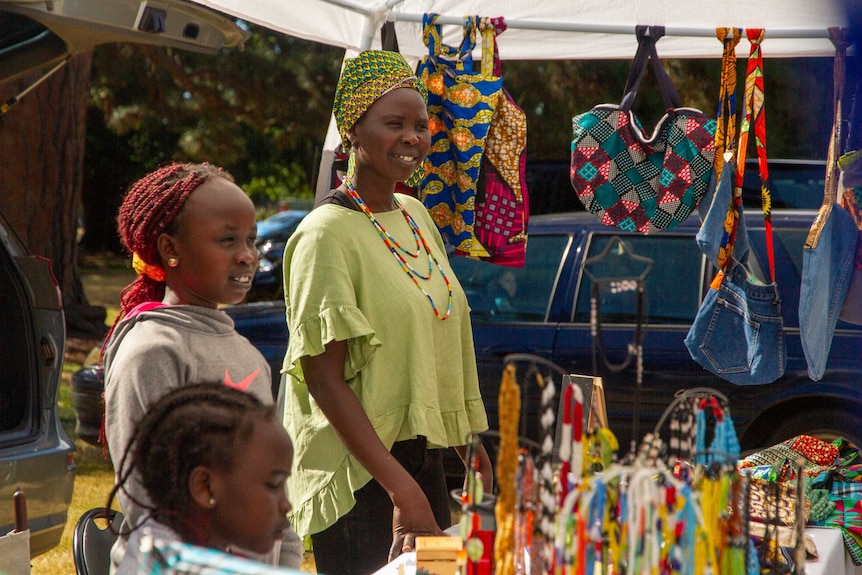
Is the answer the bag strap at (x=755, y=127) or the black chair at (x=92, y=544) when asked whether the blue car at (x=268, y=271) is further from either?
the black chair at (x=92, y=544)

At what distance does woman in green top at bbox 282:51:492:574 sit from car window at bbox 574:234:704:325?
8.63 ft

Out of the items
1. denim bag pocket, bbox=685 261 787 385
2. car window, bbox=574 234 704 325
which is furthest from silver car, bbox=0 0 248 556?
denim bag pocket, bbox=685 261 787 385

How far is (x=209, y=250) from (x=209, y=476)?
548 millimetres

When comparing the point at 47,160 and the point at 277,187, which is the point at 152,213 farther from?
the point at 277,187

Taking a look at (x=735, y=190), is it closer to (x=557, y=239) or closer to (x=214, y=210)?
(x=214, y=210)

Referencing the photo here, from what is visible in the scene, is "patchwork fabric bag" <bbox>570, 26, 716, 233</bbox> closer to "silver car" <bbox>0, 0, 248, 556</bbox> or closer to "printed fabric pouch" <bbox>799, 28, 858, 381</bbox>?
"printed fabric pouch" <bbox>799, 28, 858, 381</bbox>

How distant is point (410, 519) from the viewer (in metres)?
2.13

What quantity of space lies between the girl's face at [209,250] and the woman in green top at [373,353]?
0.31 metres

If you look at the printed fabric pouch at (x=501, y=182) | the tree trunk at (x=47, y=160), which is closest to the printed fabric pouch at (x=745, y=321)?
the printed fabric pouch at (x=501, y=182)

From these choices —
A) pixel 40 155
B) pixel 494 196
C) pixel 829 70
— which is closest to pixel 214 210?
pixel 494 196

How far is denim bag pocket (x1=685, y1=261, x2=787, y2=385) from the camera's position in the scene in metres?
2.86

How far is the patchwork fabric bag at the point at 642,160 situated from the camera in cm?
305

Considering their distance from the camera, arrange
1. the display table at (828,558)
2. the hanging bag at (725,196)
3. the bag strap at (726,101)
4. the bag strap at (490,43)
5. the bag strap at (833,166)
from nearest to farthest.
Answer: the display table at (828,558) < the bag strap at (833,166) < the hanging bag at (725,196) < the bag strap at (726,101) < the bag strap at (490,43)

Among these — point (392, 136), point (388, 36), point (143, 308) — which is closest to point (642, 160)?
point (388, 36)
